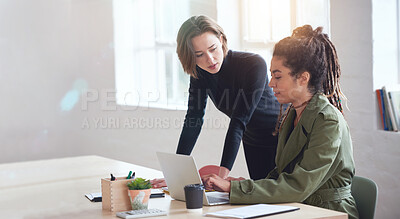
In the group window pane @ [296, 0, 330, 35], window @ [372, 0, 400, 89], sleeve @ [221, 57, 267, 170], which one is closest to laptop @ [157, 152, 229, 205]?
sleeve @ [221, 57, 267, 170]

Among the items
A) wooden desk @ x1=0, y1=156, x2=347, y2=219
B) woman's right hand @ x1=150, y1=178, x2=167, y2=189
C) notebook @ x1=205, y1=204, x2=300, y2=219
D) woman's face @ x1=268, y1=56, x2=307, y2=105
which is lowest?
→ wooden desk @ x1=0, y1=156, x2=347, y2=219

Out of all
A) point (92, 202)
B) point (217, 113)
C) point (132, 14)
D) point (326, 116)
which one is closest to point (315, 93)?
point (326, 116)

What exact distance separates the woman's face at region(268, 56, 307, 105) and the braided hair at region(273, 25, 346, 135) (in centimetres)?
2

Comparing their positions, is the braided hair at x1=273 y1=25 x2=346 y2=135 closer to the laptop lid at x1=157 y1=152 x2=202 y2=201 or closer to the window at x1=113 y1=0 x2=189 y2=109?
the laptop lid at x1=157 y1=152 x2=202 y2=201

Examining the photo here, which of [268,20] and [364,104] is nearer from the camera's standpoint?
[364,104]

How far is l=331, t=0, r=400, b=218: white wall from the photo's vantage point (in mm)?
2838

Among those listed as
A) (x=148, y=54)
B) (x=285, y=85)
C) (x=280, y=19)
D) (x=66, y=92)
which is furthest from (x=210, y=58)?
(x=66, y=92)

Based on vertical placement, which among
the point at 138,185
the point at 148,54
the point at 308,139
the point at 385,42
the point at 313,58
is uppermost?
the point at 148,54

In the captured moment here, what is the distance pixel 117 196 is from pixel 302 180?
0.60m

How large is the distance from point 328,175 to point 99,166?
1472 millimetres

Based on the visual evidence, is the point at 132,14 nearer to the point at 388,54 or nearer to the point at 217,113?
the point at 217,113

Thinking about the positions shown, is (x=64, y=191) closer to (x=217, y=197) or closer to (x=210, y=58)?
(x=217, y=197)

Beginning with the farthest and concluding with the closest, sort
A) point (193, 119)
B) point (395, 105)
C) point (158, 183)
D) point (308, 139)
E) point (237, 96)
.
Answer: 1. point (395, 105)
2. point (193, 119)
3. point (237, 96)
4. point (158, 183)
5. point (308, 139)

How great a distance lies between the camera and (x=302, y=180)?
65.9 inches
